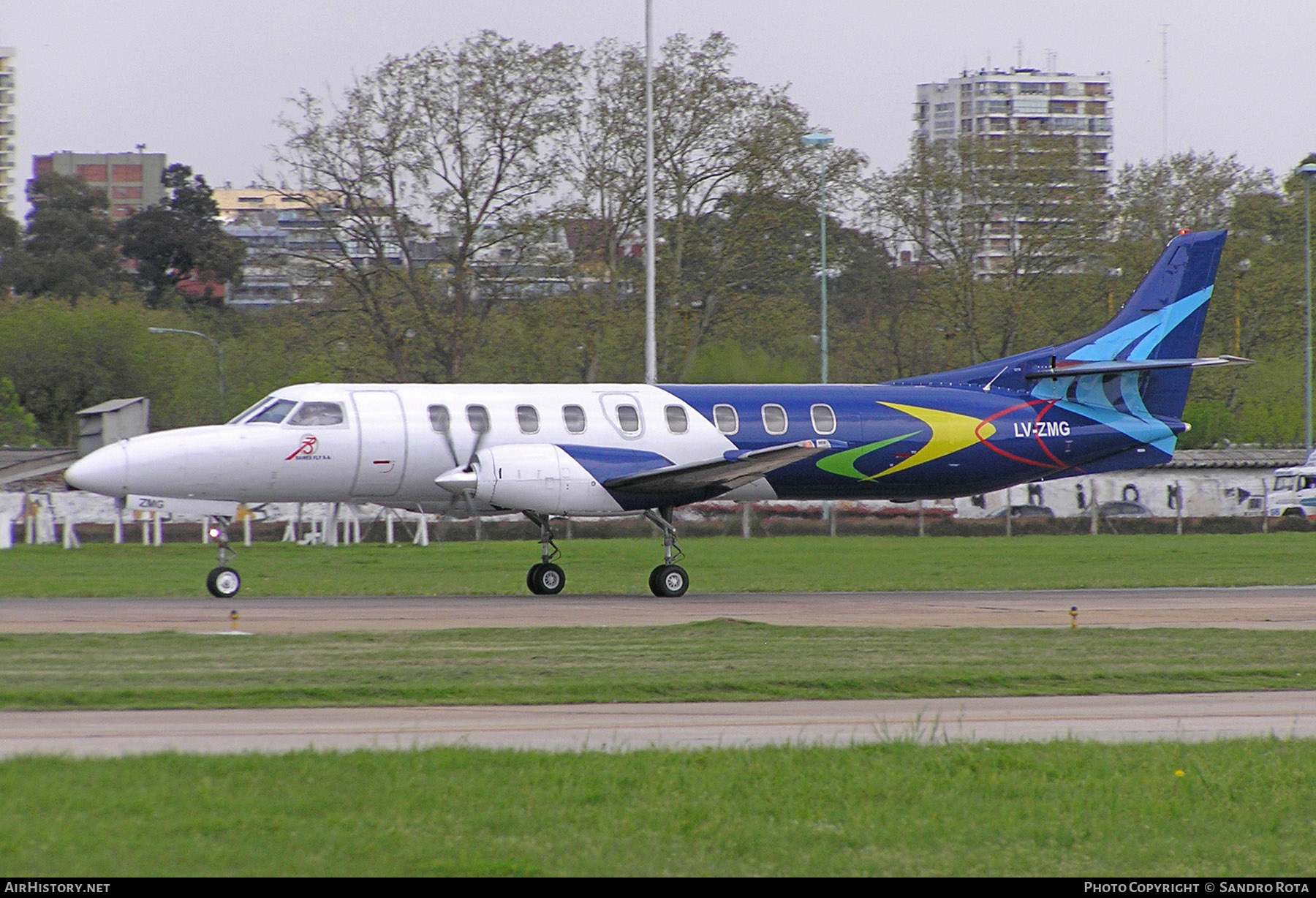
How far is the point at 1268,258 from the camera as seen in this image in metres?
59.5

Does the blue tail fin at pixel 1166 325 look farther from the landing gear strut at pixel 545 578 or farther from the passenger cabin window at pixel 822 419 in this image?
the landing gear strut at pixel 545 578

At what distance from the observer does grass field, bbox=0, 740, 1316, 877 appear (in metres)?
7.38

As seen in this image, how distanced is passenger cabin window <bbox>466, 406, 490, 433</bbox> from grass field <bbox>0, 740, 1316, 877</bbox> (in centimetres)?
1411

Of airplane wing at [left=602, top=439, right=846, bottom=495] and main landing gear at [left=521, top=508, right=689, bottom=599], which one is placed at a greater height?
airplane wing at [left=602, top=439, right=846, bottom=495]

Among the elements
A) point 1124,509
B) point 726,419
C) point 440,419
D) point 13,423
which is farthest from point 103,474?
point 1124,509

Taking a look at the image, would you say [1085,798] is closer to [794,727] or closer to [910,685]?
[794,727]

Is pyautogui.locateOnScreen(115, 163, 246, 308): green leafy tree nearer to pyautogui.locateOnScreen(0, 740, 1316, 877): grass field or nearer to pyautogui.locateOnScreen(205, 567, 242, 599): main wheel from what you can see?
pyautogui.locateOnScreen(205, 567, 242, 599): main wheel

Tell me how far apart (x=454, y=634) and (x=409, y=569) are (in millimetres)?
12218

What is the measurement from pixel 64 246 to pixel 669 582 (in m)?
72.6

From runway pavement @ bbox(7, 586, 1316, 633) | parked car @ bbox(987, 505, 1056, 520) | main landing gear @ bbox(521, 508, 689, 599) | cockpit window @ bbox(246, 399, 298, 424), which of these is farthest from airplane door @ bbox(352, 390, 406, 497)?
parked car @ bbox(987, 505, 1056, 520)

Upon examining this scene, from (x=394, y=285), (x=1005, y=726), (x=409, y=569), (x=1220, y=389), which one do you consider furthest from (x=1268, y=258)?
(x=1005, y=726)

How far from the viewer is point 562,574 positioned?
23.9m

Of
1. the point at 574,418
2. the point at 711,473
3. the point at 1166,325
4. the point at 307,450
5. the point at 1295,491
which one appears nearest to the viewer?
the point at 307,450

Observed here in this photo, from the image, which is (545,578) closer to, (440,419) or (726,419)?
(440,419)
